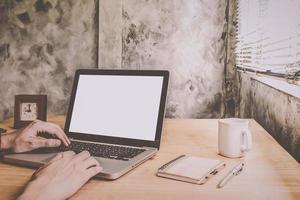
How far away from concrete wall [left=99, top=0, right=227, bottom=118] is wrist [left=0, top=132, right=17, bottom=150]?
3.88 feet

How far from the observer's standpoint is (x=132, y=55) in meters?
2.36

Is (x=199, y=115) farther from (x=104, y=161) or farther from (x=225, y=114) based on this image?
(x=104, y=161)

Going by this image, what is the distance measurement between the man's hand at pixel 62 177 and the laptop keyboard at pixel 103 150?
14 centimetres

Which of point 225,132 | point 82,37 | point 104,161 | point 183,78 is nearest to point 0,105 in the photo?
point 82,37

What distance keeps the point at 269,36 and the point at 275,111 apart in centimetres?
35

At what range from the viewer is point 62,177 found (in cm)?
87

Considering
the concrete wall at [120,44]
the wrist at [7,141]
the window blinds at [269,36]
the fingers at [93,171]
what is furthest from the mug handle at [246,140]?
the concrete wall at [120,44]

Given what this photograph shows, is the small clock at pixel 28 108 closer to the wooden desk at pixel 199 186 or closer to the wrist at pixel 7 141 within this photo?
the wrist at pixel 7 141

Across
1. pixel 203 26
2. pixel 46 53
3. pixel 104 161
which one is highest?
pixel 203 26

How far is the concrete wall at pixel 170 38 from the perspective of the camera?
7.56 ft

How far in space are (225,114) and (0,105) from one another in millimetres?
1599

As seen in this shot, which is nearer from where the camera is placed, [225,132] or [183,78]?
[225,132]

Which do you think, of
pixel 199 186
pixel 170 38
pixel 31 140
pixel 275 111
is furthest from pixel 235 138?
pixel 170 38

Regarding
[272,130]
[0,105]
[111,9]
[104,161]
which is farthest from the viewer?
[0,105]
